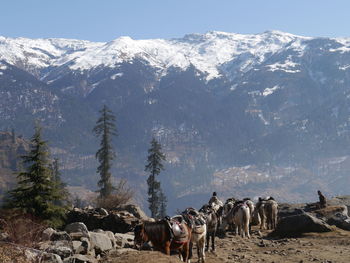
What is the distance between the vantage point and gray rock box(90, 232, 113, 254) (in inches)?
724

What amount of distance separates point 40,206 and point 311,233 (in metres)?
15.5

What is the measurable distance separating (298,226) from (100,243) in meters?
13.8

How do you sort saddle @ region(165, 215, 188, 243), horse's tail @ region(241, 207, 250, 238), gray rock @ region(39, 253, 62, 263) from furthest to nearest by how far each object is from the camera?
horse's tail @ region(241, 207, 250, 238) < saddle @ region(165, 215, 188, 243) < gray rock @ region(39, 253, 62, 263)

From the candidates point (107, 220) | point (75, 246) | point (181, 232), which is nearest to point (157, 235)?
point (181, 232)

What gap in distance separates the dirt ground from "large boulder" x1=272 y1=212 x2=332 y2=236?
58cm

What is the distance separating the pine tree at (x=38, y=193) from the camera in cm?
2625

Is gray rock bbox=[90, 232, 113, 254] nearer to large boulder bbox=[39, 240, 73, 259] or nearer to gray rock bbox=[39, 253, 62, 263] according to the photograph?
large boulder bbox=[39, 240, 73, 259]

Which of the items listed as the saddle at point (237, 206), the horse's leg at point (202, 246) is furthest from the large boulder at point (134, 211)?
the horse's leg at point (202, 246)

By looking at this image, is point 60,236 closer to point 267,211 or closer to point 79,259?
point 79,259

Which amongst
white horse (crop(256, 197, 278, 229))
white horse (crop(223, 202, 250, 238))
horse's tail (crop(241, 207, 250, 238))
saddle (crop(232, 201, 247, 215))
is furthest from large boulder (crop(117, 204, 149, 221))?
horse's tail (crop(241, 207, 250, 238))

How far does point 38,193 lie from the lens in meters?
26.8

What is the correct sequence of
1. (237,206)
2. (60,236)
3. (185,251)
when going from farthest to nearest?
1. (237,206)
2. (60,236)
3. (185,251)

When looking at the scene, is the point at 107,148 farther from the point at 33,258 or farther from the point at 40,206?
the point at 33,258

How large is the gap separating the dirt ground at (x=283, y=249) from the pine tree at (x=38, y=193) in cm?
935
